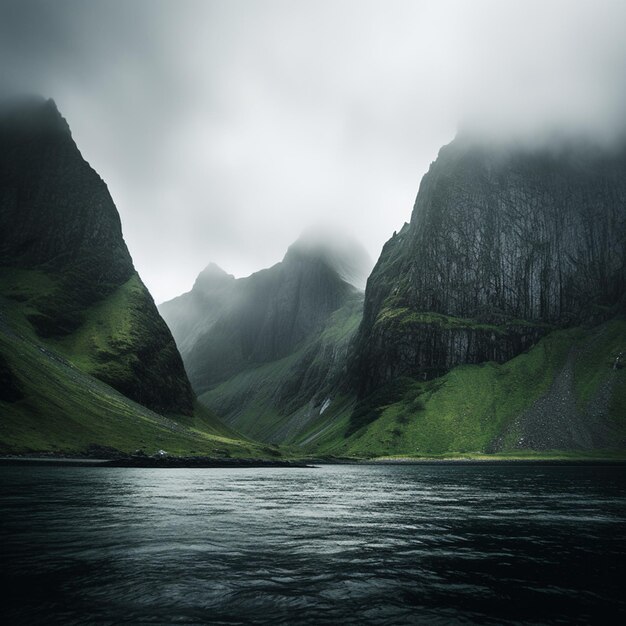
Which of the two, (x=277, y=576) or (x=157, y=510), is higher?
(x=277, y=576)

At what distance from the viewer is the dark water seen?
12477 mm

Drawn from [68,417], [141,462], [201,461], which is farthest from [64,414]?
[201,461]

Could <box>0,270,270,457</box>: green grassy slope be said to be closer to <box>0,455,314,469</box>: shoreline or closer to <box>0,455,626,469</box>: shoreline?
<box>0,455,314,469</box>: shoreline

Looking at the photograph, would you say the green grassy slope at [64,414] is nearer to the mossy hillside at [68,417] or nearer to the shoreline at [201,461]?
the mossy hillside at [68,417]

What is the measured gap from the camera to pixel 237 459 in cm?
15188

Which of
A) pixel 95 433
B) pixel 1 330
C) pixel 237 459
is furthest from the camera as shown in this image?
pixel 1 330

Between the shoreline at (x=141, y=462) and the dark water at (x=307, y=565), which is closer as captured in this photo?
the dark water at (x=307, y=565)

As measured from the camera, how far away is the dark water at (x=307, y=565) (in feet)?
40.9

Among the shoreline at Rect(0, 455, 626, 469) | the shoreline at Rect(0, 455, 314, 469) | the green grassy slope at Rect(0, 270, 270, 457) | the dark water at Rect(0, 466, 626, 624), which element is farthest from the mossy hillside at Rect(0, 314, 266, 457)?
the dark water at Rect(0, 466, 626, 624)

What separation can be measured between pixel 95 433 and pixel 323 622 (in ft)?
462

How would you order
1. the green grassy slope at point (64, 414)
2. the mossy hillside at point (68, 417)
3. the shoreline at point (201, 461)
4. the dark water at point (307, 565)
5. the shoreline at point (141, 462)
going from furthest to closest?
the green grassy slope at point (64, 414)
the mossy hillside at point (68, 417)
the shoreline at point (201, 461)
the shoreline at point (141, 462)
the dark water at point (307, 565)

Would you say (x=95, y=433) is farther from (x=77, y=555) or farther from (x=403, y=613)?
(x=403, y=613)

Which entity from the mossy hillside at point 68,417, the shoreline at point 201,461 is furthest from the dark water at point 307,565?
the mossy hillside at point 68,417

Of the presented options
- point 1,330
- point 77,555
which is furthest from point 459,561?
point 1,330
